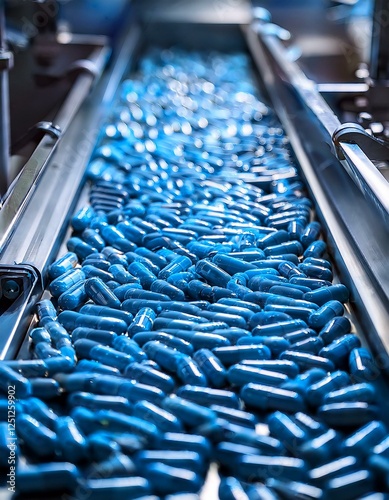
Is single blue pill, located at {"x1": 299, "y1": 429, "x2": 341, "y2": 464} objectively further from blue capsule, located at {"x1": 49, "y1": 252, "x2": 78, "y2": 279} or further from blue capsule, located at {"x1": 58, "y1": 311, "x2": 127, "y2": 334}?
blue capsule, located at {"x1": 49, "y1": 252, "x2": 78, "y2": 279}

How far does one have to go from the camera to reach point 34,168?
2576 millimetres

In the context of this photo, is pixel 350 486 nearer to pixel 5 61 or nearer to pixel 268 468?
pixel 268 468

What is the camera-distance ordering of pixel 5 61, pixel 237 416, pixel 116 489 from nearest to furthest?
pixel 116 489 < pixel 237 416 < pixel 5 61

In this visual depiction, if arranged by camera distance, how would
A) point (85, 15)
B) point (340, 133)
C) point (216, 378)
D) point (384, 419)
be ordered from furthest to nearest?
1. point (85, 15)
2. point (340, 133)
3. point (216, 378)
4. point (384, 419)

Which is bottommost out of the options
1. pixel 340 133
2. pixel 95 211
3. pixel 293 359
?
pixel 293 359

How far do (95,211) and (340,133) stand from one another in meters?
1.03

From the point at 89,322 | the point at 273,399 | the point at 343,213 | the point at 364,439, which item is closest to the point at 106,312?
the point at 89,322

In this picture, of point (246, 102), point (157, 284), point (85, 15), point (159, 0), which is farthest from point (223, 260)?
point (159, 0)

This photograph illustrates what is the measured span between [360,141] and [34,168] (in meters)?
1.25

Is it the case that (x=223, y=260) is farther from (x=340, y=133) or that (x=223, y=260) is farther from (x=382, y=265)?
(x=340, y=133)

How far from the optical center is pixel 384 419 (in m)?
1.62

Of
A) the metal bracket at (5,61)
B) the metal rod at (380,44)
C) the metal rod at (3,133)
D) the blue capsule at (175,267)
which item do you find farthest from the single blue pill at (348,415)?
the metal rod at (380,44)

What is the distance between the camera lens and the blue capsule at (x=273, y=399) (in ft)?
5.44

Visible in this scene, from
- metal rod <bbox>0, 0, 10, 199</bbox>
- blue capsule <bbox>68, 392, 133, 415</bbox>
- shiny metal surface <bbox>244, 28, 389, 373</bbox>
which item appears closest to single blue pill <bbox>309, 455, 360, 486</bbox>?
shiny metal surface <bbox>244, 28, 389, 373</bbox>
